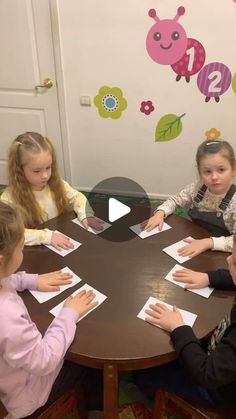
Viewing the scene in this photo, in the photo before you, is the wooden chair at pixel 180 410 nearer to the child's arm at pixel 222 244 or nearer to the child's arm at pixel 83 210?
the child's arm at pixel 222 244

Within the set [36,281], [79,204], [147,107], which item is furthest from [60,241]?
[147,107]

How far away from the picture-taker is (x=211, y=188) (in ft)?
7.63

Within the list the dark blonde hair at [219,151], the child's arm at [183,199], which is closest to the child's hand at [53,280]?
the child's arm at [183,199]

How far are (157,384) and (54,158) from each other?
1.40 m

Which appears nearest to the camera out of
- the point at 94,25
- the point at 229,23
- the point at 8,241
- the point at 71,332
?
the point at 8,241

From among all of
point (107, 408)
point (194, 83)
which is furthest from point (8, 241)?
point (194, 83)

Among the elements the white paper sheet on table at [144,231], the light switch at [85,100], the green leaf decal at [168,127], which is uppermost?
the light switch at [85,100]

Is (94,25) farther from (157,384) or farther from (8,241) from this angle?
(157,384)

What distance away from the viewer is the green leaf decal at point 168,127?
3.63 m

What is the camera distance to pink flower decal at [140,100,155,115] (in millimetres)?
3605

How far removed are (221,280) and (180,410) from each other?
1.87ft

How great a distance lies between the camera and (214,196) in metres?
2.37

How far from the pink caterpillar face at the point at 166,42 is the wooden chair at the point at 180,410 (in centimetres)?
267

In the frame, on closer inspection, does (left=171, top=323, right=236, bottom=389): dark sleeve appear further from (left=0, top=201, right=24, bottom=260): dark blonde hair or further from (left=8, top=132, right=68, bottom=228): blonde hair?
(left=8, top=132, right=68, bottom=228): blonde hair
